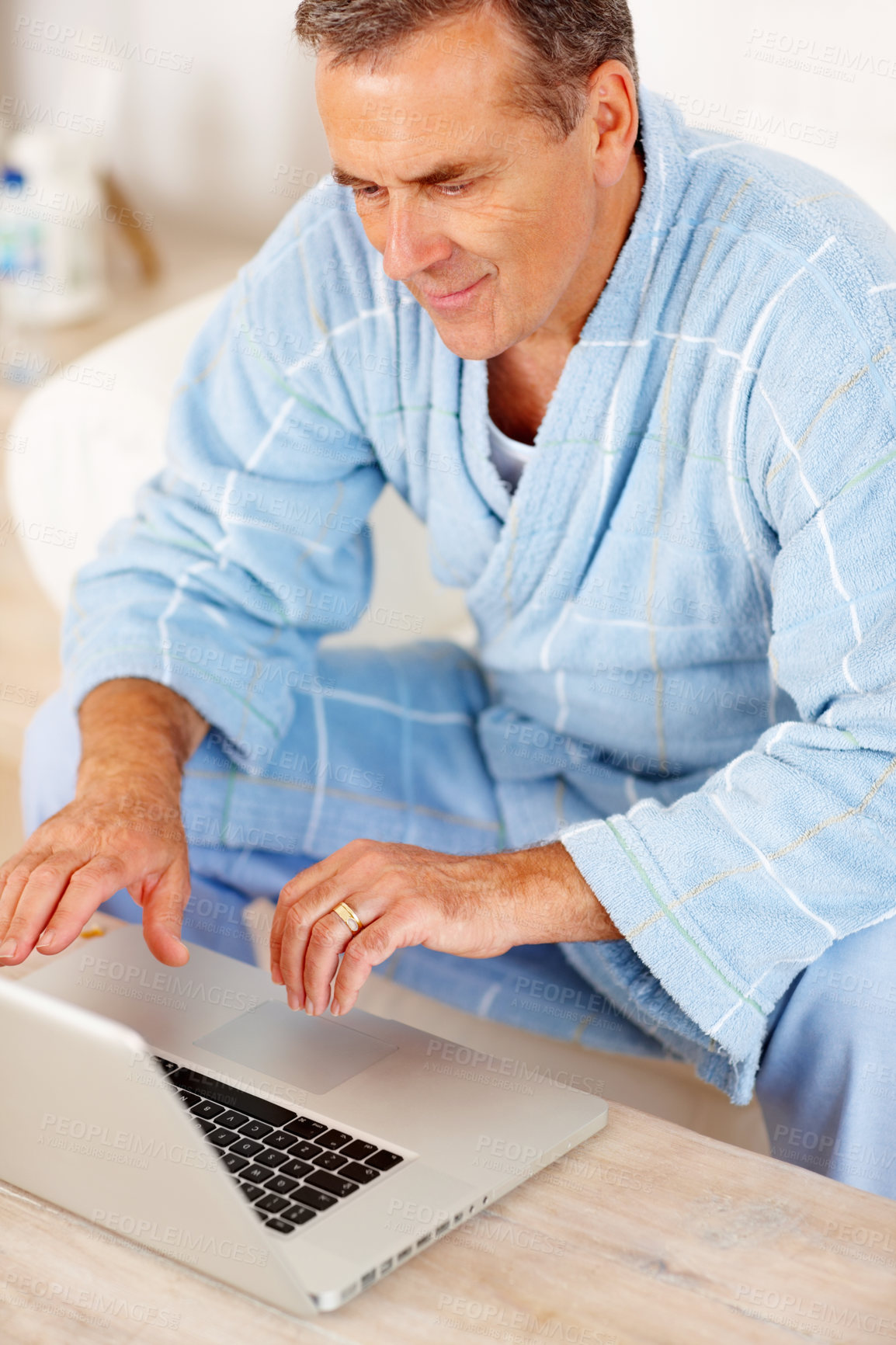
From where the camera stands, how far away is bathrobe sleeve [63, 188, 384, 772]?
1287 mm

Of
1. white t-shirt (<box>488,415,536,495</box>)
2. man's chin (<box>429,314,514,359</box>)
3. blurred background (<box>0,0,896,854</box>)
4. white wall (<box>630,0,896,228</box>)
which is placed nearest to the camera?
man's chin (<box>429,314,514,359</box>)

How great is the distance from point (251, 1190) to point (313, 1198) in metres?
0.03

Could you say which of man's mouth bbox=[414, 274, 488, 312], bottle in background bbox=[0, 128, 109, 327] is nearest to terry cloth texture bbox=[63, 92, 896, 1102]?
Answer: man's mouth bbox=[414, 274, 488, 312]

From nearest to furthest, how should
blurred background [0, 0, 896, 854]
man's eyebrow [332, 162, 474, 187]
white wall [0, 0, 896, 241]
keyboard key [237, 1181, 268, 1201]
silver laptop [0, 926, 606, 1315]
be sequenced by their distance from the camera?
silver laptop [0, 926, 606, 1315] < keyboard key [237, 1181, 268, 1201] < man's eyebrow [332, 162, 474, 187] < white wall [0, 0, 896, 241] < blurred background [0, 0, 896, 854]

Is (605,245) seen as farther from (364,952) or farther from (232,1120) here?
(232,1120)

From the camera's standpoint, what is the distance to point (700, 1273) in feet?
2.33

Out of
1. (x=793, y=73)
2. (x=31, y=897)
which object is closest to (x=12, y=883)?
(x=31, y=897)

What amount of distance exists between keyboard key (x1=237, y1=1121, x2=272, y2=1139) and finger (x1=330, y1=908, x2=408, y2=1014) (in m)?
0.09

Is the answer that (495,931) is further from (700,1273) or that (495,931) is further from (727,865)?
(700,1273)

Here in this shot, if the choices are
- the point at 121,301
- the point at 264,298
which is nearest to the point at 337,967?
the point at 264,298

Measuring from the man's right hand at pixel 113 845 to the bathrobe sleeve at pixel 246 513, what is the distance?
0.07m

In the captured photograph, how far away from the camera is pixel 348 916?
0.89 m

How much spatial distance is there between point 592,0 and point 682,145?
0.59 ft

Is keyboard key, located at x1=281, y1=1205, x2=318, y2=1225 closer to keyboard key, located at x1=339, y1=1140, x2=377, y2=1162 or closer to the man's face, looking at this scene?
keyboard key, located at x1=339, y1=1140, x2=377, y2=1162
